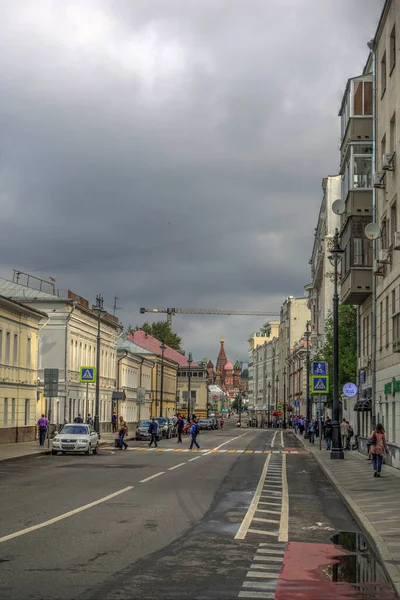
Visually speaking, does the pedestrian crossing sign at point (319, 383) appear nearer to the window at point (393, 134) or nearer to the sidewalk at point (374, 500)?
Answer: the sidewalk at point (374, 500)

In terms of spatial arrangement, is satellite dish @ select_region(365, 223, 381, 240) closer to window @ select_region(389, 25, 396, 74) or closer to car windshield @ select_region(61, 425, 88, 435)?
window @ select_region(389, 25, 396, 74)

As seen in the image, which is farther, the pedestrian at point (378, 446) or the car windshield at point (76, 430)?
the car windshield at point (76, 430)

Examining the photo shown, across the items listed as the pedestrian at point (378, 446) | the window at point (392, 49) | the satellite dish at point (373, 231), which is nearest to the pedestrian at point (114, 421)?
the satellite dish at point (373, 231)

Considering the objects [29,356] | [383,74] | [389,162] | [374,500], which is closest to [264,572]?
[374,500]

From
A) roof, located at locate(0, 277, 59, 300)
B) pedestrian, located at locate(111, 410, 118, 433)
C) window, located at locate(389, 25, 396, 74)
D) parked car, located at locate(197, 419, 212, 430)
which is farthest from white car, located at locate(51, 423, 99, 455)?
parked car, located at locate(197, 419, 212, 430)

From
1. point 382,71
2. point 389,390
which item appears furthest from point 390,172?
point 389,390

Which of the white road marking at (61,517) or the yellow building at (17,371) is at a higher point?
the yellow building at (17,371)

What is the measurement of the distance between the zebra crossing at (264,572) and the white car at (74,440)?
26.7 m

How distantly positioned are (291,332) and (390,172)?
119 metres

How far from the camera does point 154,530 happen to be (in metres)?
13.7

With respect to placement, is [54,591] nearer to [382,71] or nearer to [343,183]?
[382,71]

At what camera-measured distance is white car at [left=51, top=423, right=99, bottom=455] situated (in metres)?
38.5

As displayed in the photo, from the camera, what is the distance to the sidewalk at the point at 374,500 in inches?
468

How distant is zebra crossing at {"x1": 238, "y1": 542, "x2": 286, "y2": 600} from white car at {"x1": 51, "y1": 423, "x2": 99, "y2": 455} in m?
26.7
